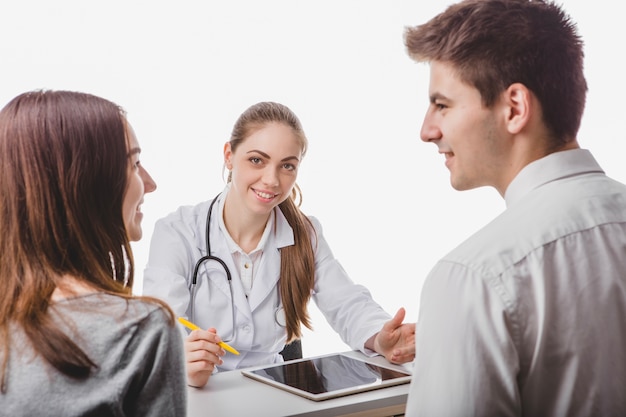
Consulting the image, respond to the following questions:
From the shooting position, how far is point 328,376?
165 centimetres

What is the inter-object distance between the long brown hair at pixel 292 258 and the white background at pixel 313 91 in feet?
3.56

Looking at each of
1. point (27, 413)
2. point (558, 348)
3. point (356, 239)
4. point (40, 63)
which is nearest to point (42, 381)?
point (27, 413)

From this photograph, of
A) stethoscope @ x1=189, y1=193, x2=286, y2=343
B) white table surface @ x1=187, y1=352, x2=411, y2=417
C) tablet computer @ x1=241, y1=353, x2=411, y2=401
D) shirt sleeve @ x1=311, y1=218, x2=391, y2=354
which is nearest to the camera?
white table surface @ x1=187, y1=352, x2=411, y2=417

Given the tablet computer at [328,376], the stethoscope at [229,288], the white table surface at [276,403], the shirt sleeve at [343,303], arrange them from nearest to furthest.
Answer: the white table surface at [276,403], the tablet computer at [328,376], the shirt sleeve at [343,303], the stethoscope at [229,288]

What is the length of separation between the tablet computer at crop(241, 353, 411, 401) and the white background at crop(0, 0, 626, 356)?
1.66 m

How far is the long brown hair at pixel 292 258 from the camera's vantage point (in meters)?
2.19

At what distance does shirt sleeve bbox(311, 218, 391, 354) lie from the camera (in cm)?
200

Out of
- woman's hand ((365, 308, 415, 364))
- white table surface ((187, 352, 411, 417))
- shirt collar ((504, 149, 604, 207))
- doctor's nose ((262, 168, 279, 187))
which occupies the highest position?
shirt collar ((504, 149, 604, 207))

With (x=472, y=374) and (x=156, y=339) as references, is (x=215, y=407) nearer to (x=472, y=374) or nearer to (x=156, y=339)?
(x=156, y=339)

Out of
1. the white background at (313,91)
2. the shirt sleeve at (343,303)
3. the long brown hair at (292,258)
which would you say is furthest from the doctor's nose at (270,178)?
the white background at (313,91)

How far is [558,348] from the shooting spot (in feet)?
3.32

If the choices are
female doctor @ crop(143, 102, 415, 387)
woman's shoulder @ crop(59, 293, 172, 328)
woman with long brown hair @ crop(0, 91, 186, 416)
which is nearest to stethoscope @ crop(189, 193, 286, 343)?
female doctor @ crop(143, 102, 415, 387)

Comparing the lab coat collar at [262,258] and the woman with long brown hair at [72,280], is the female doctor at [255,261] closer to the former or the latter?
the lab coat collar at [262,258]

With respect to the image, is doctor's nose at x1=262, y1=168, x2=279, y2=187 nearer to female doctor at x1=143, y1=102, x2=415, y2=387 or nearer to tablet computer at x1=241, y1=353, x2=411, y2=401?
female doctor at x1=143, y1=102, x2=415, y2=387
